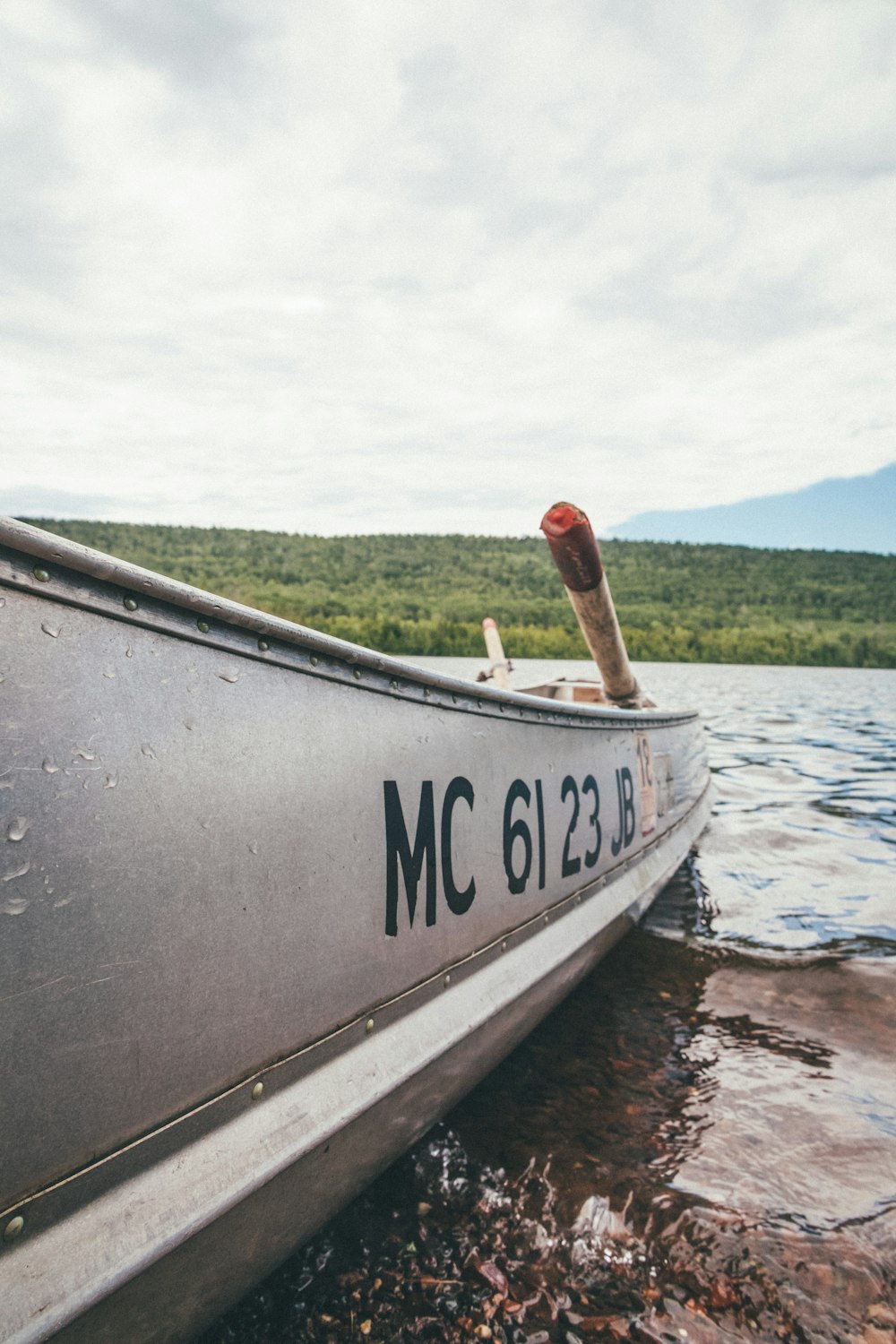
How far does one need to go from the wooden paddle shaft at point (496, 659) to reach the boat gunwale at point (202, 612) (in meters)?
3.49

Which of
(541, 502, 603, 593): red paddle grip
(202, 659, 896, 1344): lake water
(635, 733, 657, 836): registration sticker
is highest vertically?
(541, 502, 603, 593): red paddle grip

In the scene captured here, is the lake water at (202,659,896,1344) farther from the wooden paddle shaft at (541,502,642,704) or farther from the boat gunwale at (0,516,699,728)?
the wooden paddle shaft at (541,502,642,704)

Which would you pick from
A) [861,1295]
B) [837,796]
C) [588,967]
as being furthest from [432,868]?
[837,796]

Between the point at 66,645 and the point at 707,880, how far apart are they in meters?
5.63

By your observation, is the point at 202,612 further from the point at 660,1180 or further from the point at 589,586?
the point at 589,586

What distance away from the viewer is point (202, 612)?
156 centimetres

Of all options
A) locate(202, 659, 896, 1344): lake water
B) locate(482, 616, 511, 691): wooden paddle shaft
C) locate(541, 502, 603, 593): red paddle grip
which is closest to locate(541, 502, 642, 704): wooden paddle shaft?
locate(541, 502, 603, 593): red paddle grip

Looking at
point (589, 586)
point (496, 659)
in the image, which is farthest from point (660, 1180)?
point (496, 659)

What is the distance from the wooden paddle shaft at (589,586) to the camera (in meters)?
3.57

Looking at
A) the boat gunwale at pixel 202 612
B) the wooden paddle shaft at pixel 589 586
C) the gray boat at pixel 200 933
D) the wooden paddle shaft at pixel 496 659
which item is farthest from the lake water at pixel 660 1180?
the wooden paddle shaft at pixel 496 659

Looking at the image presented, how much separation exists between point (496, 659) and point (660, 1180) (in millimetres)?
4645

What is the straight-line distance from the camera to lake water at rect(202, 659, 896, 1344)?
1.93 metres

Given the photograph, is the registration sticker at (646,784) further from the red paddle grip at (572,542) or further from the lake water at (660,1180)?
the red paddle grip at (572,542)

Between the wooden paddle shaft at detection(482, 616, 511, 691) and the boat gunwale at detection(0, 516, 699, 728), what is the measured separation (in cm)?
349
